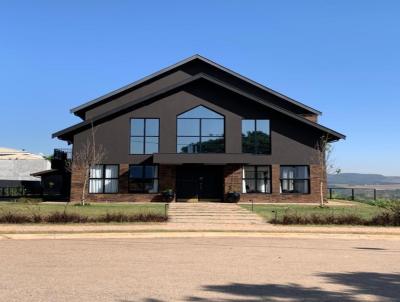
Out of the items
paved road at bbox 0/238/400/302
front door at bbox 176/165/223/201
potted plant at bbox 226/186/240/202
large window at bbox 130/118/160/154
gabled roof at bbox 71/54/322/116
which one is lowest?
paved road at bbox 0/238/400/302

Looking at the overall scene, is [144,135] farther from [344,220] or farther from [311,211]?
[344,220]

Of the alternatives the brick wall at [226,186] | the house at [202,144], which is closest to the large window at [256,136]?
the house at [202,144]

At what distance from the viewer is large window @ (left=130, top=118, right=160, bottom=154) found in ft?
109

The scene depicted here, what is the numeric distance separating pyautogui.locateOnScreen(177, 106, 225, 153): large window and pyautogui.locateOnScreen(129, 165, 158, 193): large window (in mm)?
2375

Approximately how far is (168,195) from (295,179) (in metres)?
8.87

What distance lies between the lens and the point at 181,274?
9.28 metres

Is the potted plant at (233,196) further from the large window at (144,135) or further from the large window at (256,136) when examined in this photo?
the large window at (144,135)

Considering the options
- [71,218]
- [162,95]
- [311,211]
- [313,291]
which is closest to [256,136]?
[162,95]

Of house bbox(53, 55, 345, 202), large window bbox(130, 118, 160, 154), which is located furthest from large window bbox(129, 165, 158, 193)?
large window bbox(130, 118, 160, 154)

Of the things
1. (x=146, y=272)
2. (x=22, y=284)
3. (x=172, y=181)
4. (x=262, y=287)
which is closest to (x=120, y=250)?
(x=146, y=272)

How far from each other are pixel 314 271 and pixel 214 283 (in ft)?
8.09

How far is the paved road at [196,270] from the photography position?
7602 mm

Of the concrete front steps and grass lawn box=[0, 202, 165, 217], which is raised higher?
grass lawn box=[0, 202, 165, 217]

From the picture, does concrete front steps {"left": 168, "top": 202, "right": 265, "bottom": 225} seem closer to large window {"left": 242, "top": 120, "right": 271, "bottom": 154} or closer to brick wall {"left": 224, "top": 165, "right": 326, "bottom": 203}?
brick wall {"left": 224, "top": 165, "right": 326, "bottom": 203}
